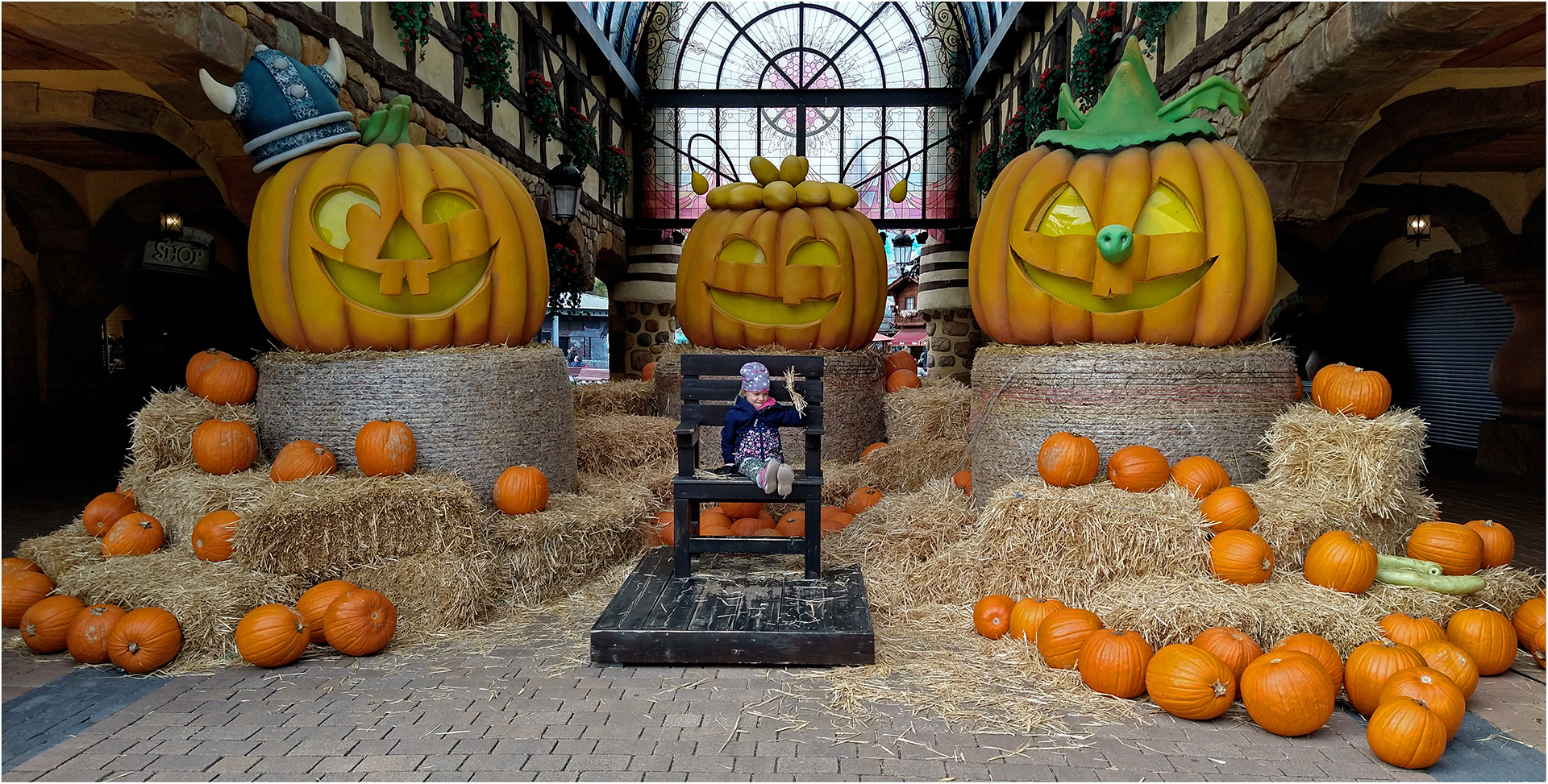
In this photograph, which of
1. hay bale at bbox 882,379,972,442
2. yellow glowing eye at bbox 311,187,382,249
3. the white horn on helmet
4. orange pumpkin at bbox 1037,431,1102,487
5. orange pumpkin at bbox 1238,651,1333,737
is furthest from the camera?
hay bale at bbox 882,379,972,442

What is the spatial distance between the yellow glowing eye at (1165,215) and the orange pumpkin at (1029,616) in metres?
1.81

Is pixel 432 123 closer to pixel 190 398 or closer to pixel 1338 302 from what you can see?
pixel 190 398

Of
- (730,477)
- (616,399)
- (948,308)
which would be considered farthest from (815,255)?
(948,308)

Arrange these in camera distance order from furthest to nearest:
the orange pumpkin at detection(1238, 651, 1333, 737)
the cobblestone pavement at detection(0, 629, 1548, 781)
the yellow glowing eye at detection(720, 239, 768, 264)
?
1. the yellow glowing eye at detection(720, 239, 768, 264)
2. the orange pumpkin at detection(1238, 651, 1333, 737)
3. the cobblestone pavement at detection(0, 629, 1548, 781)

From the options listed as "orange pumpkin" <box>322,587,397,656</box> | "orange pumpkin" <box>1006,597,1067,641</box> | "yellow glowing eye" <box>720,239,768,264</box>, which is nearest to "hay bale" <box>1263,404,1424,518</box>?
"orange pumpkin" <box>1006,597,1067,641</box>

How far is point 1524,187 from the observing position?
22.5 feet

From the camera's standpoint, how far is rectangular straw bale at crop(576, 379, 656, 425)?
22.2ft

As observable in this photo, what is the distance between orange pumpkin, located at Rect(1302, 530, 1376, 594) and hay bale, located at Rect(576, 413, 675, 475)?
3.56m

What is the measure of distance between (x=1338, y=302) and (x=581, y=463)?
29.6 feet

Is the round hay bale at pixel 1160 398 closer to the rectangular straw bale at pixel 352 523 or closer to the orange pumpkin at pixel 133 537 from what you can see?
the rectangular straw bale at pixel 352 523

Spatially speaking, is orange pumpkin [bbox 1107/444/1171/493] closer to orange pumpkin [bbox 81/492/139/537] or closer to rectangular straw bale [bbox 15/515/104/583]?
rectangular straw bale [bbox 15/515/104/583]

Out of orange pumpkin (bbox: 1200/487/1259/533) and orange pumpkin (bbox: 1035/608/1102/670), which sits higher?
orange pumpkin (bbox: 1200/487/1259/533)

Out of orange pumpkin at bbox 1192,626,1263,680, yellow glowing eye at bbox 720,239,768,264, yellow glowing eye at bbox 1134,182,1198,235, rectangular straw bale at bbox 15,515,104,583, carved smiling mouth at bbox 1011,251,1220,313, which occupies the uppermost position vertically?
yellow glowing eye at bbox 720,239,768,264

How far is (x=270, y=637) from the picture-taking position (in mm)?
3055
